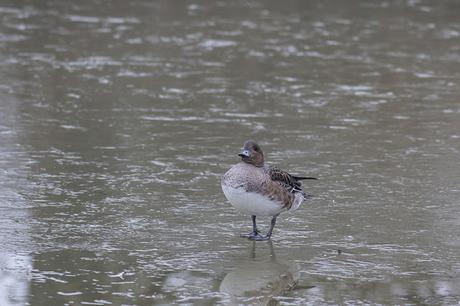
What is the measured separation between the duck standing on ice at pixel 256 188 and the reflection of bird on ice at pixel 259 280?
401 mm

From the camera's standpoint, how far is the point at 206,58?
16625mm

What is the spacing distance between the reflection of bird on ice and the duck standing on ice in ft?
1.32

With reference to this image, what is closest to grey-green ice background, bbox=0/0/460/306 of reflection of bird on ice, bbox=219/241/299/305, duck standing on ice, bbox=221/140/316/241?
reflection of bird on ice, bbox=219/241/299/305

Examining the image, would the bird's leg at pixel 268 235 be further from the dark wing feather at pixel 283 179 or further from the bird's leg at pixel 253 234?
the dark wing feather at pixel 283 179

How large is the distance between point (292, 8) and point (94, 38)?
18.7ft

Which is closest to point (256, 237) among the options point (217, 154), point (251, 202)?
point (251, 202)

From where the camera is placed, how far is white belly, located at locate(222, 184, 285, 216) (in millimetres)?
7625

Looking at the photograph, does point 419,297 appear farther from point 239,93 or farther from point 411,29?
point 411,29

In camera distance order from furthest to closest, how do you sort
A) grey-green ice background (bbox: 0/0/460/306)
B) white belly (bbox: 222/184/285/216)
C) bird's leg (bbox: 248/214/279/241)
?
bird's leg (bbox: 248/214/279/241)
white belly (bbox: 222/184/285/216)
grey-green ice background (bbox: 0/0/460/306)

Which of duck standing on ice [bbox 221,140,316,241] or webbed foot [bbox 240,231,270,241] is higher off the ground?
duck standing on ice [bbox 221,140,316,241]

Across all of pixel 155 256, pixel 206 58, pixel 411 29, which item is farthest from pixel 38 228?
pixel 411 29

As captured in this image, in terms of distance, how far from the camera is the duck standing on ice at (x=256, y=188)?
7.63 metres

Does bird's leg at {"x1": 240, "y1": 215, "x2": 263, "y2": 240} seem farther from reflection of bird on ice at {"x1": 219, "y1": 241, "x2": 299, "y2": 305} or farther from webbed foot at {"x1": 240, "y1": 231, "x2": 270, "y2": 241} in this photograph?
reflection of bird on ice at {"x1": 219, "y1": 241, "x2": 299, "y2": 305}

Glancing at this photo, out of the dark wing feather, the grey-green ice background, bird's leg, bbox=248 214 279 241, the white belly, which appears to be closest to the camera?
the grey-green ice background
